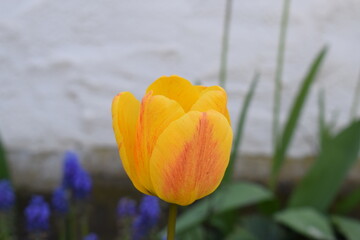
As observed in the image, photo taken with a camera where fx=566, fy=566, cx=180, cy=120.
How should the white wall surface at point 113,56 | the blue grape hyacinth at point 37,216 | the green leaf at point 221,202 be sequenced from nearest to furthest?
the blue grape hyacinth at point 37,216
the green leaf at point 221,202
the white wall surface at point 113,56

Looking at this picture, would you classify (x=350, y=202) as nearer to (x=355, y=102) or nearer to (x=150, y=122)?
(x=355, y=102)

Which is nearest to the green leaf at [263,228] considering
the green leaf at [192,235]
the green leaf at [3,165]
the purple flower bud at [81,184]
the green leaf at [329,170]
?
the green leaf at [329,170]

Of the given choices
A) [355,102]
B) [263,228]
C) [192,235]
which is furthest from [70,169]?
[355,102]

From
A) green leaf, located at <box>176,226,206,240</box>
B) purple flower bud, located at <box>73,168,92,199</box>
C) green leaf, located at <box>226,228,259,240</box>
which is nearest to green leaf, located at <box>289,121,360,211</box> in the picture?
green leaf, located at <box>226,228,259,240</box>

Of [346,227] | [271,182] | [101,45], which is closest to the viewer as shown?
[346,227]

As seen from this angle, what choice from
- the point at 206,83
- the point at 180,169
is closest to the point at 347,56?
the point at 206,83

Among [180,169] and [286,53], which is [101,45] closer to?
[286,53]

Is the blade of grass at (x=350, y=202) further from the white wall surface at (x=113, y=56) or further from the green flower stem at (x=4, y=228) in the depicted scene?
the green flower stem at (x=4, y=228)
